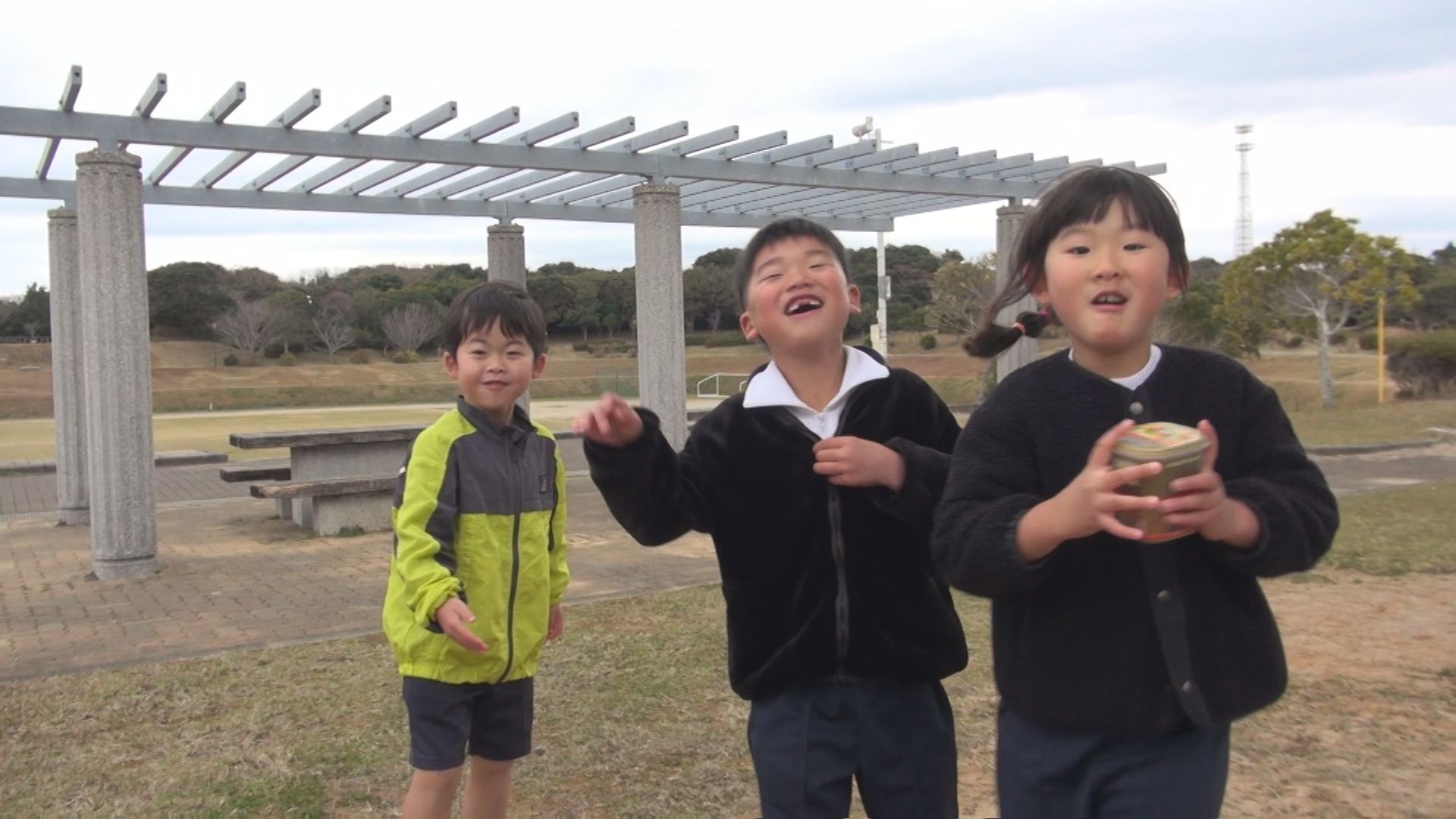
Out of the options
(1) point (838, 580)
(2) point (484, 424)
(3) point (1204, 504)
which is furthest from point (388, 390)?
(3) point (1204, 504)

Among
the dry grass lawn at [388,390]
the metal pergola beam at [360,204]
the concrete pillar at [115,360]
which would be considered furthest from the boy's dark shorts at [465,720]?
the dry grass lawn at [388,390]

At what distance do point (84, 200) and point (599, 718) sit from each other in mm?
5154

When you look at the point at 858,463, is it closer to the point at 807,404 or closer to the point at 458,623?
the point at 807,404

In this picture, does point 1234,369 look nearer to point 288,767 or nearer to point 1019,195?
point 288,767

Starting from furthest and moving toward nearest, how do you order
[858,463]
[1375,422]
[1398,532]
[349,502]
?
[1375,422]
[349,502]
[1398,532]
[858,463]

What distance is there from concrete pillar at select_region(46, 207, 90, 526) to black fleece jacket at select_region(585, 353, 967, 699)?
29.4ft

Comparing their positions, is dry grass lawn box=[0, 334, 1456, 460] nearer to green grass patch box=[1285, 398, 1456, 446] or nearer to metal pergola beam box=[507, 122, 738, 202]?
green grass patch box=[1285, 398, 1456, 446]

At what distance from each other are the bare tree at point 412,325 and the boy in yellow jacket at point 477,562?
137ft

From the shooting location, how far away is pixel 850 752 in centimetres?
213

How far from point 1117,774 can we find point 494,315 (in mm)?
1854

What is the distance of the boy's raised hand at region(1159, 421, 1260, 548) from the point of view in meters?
1.46

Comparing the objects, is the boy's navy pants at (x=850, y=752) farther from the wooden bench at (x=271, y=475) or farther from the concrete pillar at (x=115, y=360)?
the wooden bench at (x=271, y=475)

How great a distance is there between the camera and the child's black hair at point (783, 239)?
2.24 meters

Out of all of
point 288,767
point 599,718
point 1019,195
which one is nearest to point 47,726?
point 288,767
